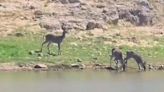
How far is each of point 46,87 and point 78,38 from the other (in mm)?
15603

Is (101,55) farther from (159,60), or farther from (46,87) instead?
(46,87)

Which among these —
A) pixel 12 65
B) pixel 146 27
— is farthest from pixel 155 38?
pixel 12 65

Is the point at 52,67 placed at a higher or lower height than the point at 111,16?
lower

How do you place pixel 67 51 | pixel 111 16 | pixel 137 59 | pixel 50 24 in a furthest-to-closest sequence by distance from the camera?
pixel 111 16 → pixel 50 24 → pixel 67 51 → pixel 137 59

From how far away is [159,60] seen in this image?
1558 inches

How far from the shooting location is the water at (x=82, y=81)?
1107 inches

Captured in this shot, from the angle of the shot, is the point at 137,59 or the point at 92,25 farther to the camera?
the point at 92,25

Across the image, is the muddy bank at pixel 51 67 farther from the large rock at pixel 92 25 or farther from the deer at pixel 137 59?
the large rock at pixel 92 25

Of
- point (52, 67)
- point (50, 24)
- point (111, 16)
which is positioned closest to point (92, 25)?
point (111, 16)

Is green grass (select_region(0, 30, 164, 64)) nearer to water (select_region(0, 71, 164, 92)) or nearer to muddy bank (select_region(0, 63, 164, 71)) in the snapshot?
muddy bank (select_region(0, 63, 164, 71))

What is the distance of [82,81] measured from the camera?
31.1 metres

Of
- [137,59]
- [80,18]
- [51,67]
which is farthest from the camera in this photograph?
[80,18]

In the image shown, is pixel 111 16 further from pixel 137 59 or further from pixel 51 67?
pixel 51 67

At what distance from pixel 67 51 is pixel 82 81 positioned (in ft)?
30.1
